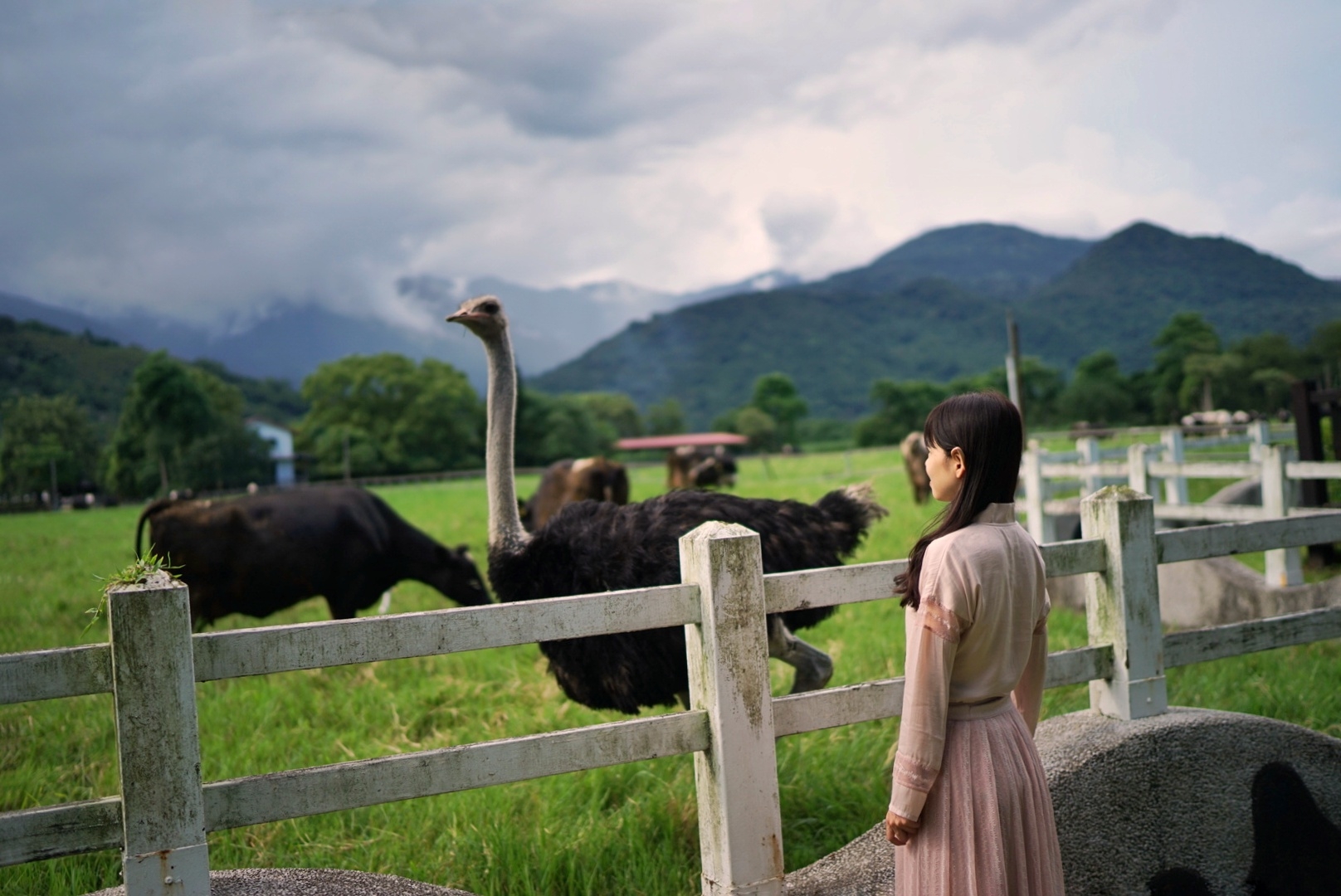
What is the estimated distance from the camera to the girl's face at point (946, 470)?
2219 millimetres

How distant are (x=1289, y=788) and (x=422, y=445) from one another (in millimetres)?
70148

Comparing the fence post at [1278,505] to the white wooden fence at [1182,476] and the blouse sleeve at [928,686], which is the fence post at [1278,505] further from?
the blouse sleeve at [928,686]

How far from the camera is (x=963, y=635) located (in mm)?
2168

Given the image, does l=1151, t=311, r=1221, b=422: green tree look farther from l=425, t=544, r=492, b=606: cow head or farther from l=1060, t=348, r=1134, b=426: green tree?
l=425, t=544, r=492, b=606: cow head

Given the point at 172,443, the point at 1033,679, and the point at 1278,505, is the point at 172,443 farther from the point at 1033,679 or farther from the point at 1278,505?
the point at 1033,679

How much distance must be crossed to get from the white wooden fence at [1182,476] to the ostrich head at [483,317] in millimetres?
4446

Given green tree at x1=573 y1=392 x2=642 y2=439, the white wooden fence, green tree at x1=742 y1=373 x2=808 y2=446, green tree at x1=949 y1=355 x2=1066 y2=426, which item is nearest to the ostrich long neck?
the white wooden fence

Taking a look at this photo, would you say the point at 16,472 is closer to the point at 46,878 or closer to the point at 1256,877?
the point at 46,878

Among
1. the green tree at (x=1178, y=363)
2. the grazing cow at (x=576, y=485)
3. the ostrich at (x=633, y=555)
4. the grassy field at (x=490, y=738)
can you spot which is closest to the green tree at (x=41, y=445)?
the grazing cow at (x=576, y=485)

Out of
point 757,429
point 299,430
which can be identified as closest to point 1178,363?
point 757,429

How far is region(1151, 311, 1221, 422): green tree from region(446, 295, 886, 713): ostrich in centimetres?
7587

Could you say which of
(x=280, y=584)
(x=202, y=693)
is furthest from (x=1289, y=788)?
(x=280, y=584)

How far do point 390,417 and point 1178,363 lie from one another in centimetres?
6802

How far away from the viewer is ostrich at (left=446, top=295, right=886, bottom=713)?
4.31m
